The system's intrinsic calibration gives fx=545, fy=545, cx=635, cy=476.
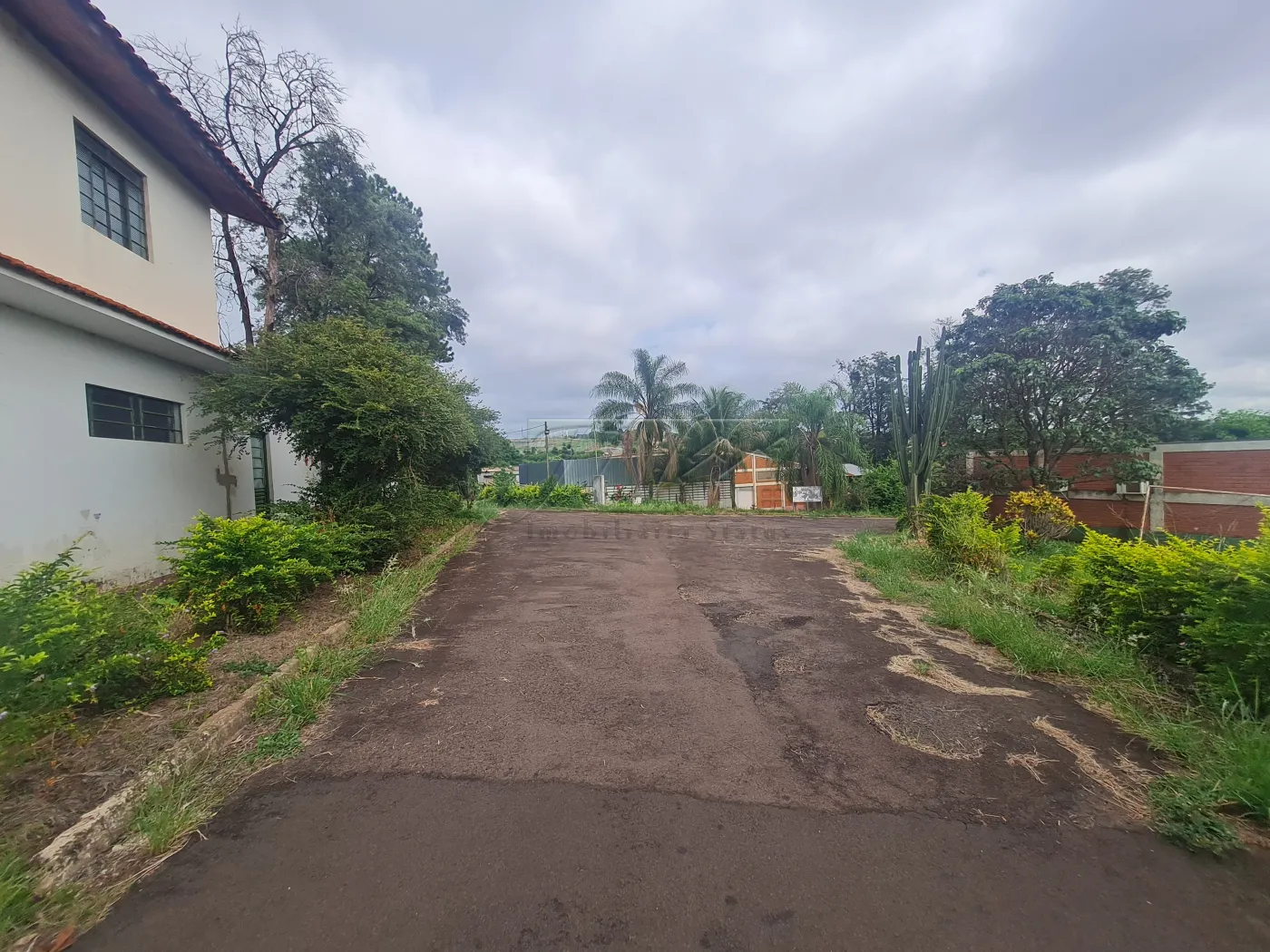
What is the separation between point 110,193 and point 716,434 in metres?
19.7

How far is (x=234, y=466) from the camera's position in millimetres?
9211

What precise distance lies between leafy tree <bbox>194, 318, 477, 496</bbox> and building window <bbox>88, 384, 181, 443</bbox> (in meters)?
0.46

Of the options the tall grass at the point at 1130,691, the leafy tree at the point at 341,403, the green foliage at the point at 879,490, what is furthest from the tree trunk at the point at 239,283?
the green foliage at the point at 879,490

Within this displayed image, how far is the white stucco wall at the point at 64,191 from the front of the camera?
6137mm

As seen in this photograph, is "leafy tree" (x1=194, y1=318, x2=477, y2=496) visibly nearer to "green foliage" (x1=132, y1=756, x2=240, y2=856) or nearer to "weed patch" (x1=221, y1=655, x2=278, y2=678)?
"weed patch" (x1=221, y1=655, x2=278, y2=678)

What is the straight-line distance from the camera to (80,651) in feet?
9.74

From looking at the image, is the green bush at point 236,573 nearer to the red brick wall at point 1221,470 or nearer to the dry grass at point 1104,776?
the dry grass at point 1104,776

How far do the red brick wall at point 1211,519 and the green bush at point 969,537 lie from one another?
597 cm

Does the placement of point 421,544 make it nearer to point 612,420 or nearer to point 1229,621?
point 1229,621

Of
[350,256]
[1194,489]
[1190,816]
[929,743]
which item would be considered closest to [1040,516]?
[1194,489]

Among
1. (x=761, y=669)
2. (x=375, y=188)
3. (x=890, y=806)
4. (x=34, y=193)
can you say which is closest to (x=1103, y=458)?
(x=761, y=669)

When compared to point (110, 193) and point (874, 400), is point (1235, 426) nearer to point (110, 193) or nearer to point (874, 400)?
point (874, 400)

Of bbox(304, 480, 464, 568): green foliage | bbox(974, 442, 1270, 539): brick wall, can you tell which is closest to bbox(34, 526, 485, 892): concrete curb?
bbox(304, 480, 464, 568): green foliage

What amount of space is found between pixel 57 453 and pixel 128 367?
164 cm
